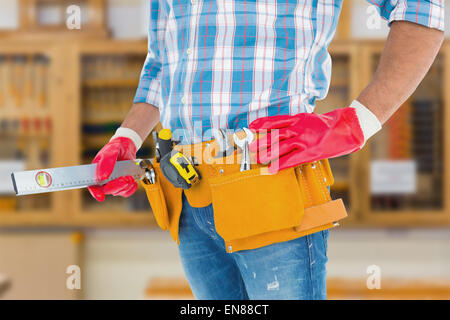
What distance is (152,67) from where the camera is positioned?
0.93m

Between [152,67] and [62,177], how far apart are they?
31cm

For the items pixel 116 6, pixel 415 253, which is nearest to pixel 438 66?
pixel 415 253

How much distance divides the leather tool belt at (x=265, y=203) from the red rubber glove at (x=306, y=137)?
34 millimetres

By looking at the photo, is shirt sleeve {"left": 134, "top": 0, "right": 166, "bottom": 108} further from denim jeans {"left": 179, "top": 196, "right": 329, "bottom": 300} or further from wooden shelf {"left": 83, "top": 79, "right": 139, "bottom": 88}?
wooden shelf {"left": 83, "top": 79, "right": 139, "bottom": 88}

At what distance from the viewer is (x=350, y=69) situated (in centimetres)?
284

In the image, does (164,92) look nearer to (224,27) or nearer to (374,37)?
(224,27)

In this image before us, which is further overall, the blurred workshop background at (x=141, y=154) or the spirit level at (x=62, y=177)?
the blurred workshop background at (x=141, y=154)

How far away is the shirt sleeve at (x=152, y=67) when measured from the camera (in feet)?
2.88

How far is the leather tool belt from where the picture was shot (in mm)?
654

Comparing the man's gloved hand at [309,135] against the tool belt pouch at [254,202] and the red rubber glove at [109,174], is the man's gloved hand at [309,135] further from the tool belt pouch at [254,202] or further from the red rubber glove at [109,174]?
the red rubber glove at [109,174]

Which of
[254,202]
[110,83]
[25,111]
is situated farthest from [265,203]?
[25,111]

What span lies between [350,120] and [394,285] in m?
2.51

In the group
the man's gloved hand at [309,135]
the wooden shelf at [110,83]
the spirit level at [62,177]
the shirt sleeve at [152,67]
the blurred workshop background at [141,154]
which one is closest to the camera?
the man's gloved hand at [309,135]

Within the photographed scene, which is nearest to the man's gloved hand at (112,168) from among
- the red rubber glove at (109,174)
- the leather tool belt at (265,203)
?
the red rubber glove at (109,174)
